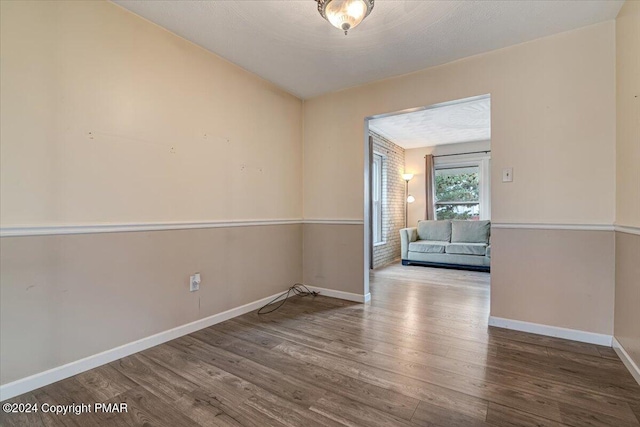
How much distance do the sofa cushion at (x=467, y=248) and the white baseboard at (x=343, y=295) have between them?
2.55 m

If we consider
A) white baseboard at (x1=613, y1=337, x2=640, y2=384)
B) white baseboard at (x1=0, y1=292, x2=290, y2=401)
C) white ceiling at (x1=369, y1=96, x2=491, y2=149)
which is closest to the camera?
white baseboard at (x1=0, y1=292, x2=290, y2=401)

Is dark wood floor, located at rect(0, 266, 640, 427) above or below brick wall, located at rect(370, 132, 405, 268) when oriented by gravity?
below

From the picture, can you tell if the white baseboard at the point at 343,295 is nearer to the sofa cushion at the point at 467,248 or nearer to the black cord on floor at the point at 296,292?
the black cord on floor at the point at 296,292

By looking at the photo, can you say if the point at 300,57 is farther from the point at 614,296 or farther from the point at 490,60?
Answer: the point at 614,296

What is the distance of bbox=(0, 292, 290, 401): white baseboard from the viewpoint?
1575 millimetres

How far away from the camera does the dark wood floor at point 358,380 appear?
1409mm

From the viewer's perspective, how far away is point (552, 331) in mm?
2307

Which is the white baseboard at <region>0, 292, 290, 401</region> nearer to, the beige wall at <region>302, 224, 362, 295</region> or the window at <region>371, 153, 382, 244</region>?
the beige wall at <region>302, 224, 362, 295</region>

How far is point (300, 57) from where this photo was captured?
2.61 meters

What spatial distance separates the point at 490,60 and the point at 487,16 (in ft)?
1.92

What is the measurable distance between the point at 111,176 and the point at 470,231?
543 centimetres

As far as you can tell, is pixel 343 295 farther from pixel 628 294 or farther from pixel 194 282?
pixel 628 294

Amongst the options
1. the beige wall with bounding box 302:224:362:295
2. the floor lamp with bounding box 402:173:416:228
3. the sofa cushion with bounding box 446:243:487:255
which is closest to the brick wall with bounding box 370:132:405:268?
the floor lamp with bounding box 402:173:416:228

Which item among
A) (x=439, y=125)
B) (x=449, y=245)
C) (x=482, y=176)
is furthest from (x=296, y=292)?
(x=482, y=176)
